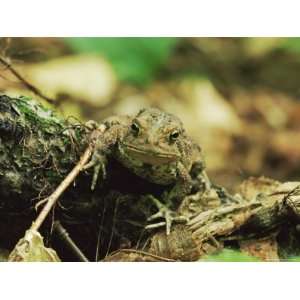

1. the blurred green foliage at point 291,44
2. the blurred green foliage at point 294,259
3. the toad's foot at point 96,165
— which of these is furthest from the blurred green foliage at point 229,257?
the blurred green foliage at point 291,44

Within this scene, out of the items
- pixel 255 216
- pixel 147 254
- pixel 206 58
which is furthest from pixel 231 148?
pixel 147 254

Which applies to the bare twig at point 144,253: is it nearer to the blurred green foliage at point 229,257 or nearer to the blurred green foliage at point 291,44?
the blurred green foliage at point 229,257

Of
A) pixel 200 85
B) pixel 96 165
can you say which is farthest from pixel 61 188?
pixel 200 85

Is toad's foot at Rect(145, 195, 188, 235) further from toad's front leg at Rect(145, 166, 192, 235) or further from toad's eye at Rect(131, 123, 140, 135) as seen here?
toad's eye at Rect(131, 123, 140, 135)

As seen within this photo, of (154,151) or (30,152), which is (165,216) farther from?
(30,152)

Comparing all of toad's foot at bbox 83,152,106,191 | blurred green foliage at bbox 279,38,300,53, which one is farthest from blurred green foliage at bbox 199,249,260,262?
blurred green foliage at bbox 279,38,300,53
